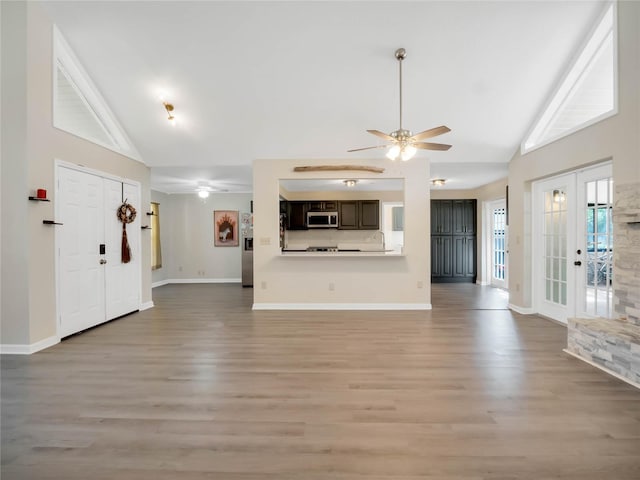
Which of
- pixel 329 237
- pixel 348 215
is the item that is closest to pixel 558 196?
pixel 348 215

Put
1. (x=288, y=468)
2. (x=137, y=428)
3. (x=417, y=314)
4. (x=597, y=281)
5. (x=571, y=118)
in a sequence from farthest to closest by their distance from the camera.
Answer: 1. (x=417, y=314)
2. (x=571, y=118)
3. (x=597, y=281)
4. (x=137, y=428)
5. (x=288, y=468)

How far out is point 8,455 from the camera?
1744 millimetres

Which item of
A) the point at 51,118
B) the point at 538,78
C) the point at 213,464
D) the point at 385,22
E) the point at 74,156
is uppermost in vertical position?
the point at 385,22

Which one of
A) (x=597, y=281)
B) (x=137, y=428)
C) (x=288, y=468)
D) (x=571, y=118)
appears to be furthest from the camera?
(x=571, y=118)

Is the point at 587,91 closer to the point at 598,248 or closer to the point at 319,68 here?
the point at 598,248

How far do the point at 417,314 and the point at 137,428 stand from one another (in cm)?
388

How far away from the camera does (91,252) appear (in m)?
4.23

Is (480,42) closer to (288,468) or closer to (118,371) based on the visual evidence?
(288,468)

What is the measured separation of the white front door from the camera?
12.3 feet

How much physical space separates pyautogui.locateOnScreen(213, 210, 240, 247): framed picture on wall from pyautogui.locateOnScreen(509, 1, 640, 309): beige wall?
6.27m

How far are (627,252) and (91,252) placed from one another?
602cm

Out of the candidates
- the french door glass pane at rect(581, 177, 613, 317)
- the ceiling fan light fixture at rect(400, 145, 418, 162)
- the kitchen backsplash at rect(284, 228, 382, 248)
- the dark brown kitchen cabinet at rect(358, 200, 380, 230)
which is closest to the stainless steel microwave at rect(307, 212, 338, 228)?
the kitchen backsplash at rect(284, 228, 382, 248)

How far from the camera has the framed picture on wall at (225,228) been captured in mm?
8523

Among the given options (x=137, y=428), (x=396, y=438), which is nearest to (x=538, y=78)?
(x=396, y=438)
